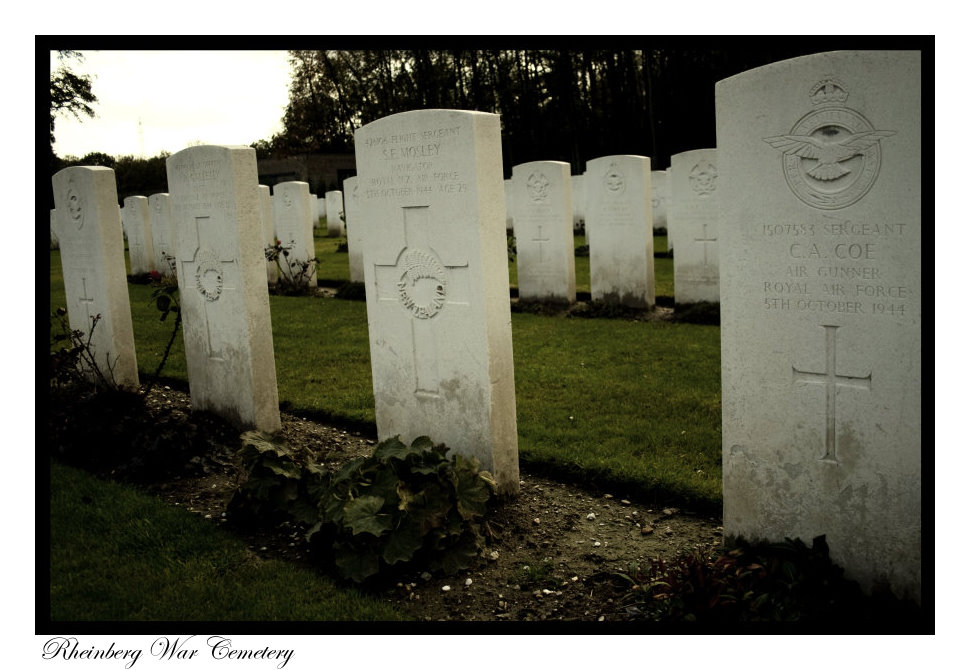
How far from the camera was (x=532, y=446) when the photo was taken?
17.6 feet

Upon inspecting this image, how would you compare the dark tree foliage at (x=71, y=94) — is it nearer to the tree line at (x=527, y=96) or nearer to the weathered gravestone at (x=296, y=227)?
the weathered gravestone at (x=296, y=227)

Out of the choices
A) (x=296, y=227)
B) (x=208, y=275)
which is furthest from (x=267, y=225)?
(x=208, y=275)

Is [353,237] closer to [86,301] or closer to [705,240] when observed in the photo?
[705,240]

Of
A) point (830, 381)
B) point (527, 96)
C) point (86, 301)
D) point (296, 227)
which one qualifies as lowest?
point (830, 381)

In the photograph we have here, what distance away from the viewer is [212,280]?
5871 mm

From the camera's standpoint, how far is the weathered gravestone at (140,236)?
14906 millimetres

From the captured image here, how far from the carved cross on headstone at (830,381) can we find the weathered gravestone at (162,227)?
13.3 meters

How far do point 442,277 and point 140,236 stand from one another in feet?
40.3

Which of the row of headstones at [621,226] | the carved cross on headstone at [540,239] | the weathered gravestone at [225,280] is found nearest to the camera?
the weathered gravestone at [225,280]

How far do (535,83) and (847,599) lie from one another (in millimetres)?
16869

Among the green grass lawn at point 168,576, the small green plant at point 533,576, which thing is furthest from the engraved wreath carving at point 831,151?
the green grass lawn at point 168,576

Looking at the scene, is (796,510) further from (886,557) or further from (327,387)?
(327,387)

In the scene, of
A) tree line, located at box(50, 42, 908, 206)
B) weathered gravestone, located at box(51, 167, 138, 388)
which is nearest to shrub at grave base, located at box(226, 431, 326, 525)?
weathered gravestone, located at box(51, 167, 138, 388)

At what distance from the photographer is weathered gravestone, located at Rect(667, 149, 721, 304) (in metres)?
10.0
